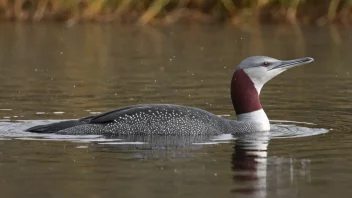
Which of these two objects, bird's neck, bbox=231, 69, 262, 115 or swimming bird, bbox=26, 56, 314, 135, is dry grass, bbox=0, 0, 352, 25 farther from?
swimming bird, bbox=26, 56, 314, 135

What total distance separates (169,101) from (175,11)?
11700 mm

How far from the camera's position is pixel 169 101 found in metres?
12.4

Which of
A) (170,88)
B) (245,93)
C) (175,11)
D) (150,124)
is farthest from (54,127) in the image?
(175,11)

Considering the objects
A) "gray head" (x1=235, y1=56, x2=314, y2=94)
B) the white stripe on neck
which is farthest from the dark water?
"gray head" (x1=235, y1=56, x2=314, y2=94)

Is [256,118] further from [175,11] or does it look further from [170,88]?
[175,11]

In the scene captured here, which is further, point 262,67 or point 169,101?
point 169,101

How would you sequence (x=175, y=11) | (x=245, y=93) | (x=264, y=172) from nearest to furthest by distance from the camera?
(x=264, y=172) < (x=245, y=93) < (x=175, y=11)

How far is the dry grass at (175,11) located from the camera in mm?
22875

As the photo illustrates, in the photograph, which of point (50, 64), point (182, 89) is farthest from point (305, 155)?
point (50, 64)

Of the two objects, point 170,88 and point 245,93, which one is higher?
Answer: point 170,88

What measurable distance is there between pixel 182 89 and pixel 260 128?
3538 millimetres

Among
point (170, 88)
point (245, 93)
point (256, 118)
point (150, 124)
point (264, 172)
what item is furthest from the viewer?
point (170, 88)

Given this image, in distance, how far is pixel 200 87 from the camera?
1399 centimetres

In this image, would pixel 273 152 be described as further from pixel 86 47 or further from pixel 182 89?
pixel 86 47
